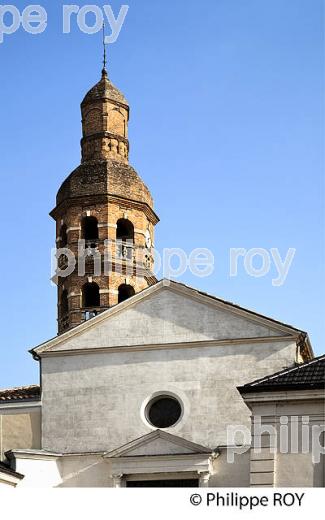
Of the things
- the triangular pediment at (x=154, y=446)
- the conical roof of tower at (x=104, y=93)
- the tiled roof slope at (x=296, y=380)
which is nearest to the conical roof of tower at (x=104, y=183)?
the conical roof of tower at (x=104, y=93)

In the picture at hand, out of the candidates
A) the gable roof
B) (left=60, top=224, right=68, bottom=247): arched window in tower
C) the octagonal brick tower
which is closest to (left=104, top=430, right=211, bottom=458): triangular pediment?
the gable roof

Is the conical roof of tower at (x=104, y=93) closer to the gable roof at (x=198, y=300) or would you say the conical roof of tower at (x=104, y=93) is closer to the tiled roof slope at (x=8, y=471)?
the gable roof at (x=198, y=300)

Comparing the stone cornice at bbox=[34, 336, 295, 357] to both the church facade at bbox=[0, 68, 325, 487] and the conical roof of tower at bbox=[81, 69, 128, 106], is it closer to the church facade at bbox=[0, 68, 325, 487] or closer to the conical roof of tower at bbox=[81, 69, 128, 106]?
the church facade at bbox=[0, 68, 325, 487]

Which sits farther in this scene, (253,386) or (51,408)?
(51,408)

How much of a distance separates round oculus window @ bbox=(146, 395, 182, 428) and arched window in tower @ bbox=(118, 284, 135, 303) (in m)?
9.60

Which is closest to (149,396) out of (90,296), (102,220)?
(90,296)

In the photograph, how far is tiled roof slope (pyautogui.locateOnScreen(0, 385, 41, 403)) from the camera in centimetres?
3394

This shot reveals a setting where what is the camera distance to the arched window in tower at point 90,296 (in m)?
42.0

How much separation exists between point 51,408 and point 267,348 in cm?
653

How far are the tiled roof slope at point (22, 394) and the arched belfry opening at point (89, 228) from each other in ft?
26.6

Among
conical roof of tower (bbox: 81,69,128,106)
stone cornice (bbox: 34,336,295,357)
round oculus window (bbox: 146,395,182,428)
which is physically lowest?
round oculus window (bbox: 146,395,182,428)
